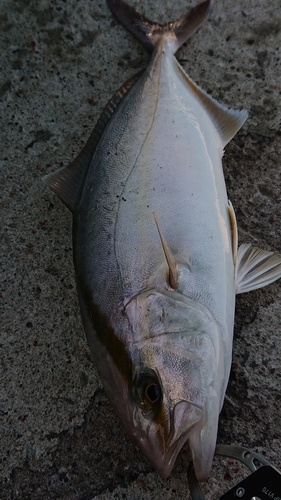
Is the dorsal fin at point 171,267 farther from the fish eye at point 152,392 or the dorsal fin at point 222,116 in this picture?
the dorsal fin at point 222,116

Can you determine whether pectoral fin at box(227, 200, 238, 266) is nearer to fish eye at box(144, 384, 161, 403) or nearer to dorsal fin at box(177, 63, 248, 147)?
dorsal fin at box(177, 63, 248, 147)

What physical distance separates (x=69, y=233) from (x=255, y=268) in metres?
0.96

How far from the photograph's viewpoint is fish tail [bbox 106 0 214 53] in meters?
2.39

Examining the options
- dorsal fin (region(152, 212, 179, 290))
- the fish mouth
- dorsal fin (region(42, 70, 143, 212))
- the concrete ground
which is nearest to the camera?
the fish mouth

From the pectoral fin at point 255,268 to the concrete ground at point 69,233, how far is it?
5.6 inches

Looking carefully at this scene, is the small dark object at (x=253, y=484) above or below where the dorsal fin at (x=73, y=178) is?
below

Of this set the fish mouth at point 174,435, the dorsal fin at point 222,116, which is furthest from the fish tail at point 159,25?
the fish mouth at point 174,435

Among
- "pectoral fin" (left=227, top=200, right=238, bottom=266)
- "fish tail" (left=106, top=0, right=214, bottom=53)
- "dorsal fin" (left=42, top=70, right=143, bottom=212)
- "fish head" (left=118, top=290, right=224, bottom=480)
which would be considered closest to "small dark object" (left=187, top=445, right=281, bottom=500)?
"fish head" (left=118, top=290, right=224, bottom=480)

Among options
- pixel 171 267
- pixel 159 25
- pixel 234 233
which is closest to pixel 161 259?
pixel 171 267

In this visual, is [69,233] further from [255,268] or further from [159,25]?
[159,25]

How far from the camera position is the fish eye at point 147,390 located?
4.50 ft

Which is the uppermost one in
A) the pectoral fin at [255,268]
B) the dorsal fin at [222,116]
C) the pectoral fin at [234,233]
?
the dorsal fin at [222,116]

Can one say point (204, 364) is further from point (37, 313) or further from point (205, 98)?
point (205, 98)

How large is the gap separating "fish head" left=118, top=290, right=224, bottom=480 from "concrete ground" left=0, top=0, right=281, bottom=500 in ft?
1.40
